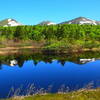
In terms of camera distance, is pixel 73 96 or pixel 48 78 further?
pixel 48 78

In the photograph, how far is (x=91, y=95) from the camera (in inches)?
598

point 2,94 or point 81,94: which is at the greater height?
point 81,94

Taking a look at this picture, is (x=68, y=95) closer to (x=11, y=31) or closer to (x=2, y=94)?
(x=2, y=94)

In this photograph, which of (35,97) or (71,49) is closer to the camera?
(35,97)

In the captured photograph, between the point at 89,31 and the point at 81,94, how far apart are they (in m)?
182

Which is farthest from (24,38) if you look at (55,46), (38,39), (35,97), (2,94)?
(35,97)

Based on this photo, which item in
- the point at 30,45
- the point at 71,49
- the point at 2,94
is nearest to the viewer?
the point at 2,94

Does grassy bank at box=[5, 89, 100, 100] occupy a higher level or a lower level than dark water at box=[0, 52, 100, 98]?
higher

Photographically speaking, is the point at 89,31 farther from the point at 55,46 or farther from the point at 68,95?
the point at 68,95

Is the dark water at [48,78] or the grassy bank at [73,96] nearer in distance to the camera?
the grassy bank at [73,96]

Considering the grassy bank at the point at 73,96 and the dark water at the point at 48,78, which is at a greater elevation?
the grassy bank at the point at 73,96

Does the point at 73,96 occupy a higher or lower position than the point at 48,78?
higher

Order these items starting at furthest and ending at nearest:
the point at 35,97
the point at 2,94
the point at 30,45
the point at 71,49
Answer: the point at 30,45 → the point at 71,49 → the point at 2,94 → the point at 35,97

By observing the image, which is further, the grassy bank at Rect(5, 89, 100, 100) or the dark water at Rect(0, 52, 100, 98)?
the dark water at Rect(0, 52, 100, 98)
